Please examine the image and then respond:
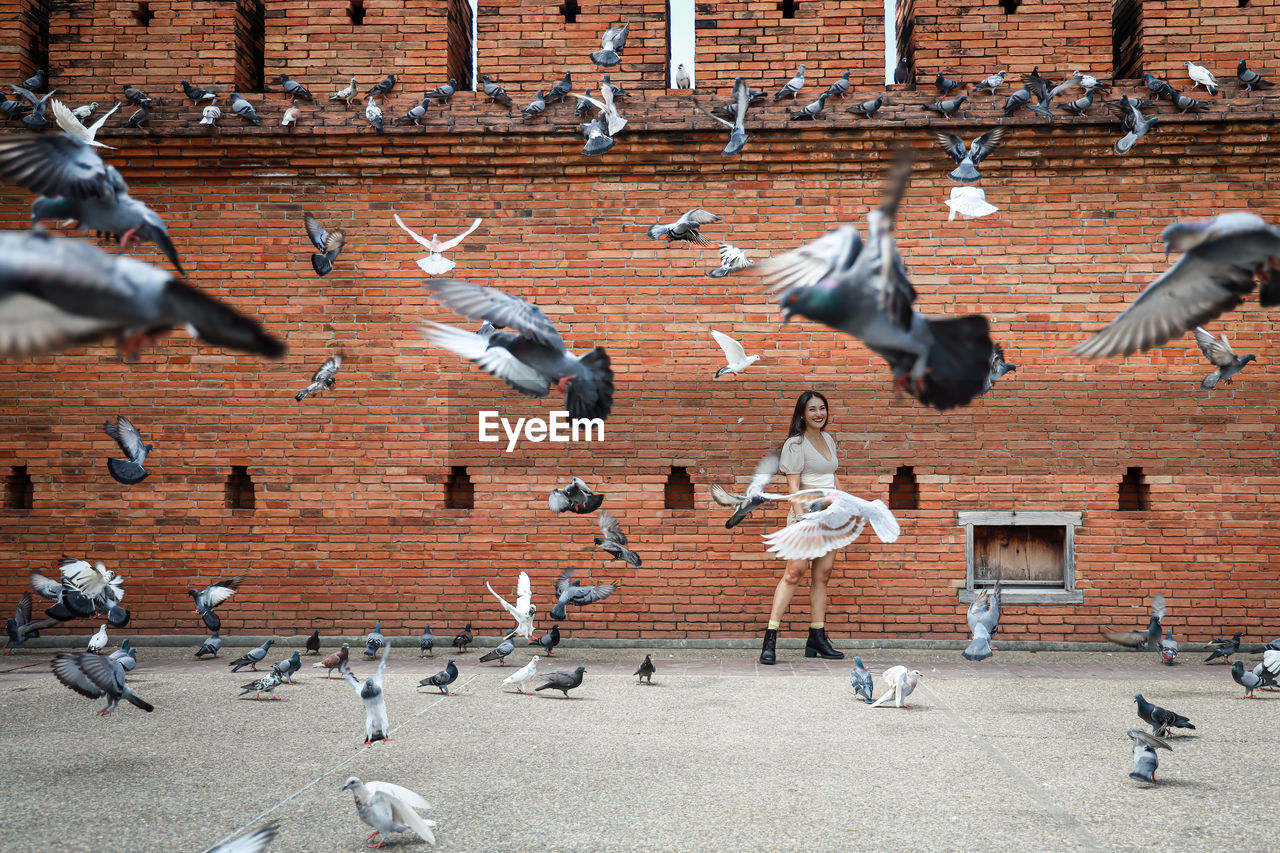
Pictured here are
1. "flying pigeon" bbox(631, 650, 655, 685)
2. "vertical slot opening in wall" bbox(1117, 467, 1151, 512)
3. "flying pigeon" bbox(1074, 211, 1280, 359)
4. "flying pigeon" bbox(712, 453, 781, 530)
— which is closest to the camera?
"flying pigeon" bbox(1074, 211, 1280, 359)

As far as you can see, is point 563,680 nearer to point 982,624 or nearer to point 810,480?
point 810,480

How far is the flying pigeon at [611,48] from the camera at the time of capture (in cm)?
812

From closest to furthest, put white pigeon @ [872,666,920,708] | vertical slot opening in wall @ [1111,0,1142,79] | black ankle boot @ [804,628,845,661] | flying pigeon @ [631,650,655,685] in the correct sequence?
white pigeon @ [872,666,920,708]
flying pigeon @ [631,650,655,685]
black ankle boot @ [804,628,845,661]
vertical slot opening in wall @ [1111,0,1142,79]

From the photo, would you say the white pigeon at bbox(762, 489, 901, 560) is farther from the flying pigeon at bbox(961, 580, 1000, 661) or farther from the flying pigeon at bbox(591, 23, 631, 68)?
the flying pigeon at bbox(591, 23, 631, 68)

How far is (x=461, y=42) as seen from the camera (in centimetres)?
923

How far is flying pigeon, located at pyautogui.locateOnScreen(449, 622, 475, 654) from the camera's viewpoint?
7.72m

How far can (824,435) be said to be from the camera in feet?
24.3

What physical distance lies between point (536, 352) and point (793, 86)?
6308 mm

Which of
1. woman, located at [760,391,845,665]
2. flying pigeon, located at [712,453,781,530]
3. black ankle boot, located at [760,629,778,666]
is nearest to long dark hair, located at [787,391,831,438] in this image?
woman, located at [760,391,845,665]

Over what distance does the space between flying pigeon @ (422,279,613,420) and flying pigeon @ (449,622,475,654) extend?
5340mm

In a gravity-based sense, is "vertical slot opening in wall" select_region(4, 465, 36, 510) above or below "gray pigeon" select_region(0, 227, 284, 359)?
below

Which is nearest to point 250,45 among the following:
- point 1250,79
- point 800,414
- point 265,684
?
point 265,684

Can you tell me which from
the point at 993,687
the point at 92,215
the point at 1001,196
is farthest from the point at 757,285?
the point at 92,215

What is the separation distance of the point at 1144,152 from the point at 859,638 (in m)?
4.86
